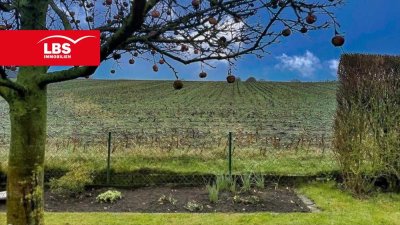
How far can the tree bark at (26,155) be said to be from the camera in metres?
4.67

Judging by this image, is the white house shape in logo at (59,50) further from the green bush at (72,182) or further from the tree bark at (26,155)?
the green bush at (72,182)

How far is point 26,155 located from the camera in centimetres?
467

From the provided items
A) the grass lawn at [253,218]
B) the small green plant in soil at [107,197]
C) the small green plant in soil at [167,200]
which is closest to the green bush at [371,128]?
the grass lawn at [253,218]

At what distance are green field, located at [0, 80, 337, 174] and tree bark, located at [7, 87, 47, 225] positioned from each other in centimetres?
489

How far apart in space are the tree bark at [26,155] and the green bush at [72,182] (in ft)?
12.7

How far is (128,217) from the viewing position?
724 centimetres

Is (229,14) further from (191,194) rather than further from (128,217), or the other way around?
(191,194)

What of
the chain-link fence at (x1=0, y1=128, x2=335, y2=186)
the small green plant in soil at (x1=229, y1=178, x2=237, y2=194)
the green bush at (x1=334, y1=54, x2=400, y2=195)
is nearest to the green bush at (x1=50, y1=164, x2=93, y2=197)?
the chain-link fence at (x1=0, y1=128, x2=335, y2=186)

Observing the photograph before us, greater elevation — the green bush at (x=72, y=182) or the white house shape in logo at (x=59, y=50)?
the white house shape in logo at (x=59, y=50)

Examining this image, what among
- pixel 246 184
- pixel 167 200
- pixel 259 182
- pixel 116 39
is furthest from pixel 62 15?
pixel 259 182

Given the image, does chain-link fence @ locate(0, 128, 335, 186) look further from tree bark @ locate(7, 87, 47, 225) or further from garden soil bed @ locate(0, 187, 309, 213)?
tree bark @ locate(7, 87, 47, 225)

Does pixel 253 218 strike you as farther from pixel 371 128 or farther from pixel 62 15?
pixel 62 15

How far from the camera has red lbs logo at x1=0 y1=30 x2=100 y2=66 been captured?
4.70 m

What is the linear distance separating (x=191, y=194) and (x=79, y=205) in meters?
1.88
